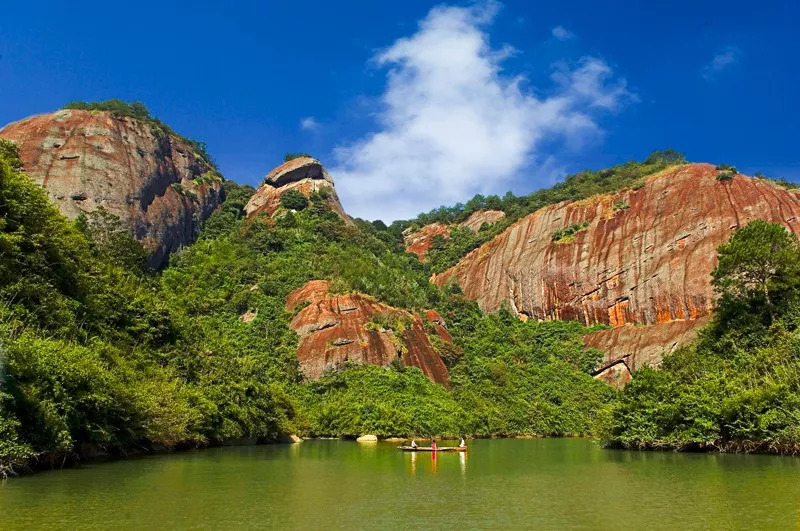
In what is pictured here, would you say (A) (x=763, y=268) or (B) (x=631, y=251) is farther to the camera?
(B) (x=631, y=251)

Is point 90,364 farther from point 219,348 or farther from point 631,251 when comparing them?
point 631,251

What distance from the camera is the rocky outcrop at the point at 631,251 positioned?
7875 centimetres

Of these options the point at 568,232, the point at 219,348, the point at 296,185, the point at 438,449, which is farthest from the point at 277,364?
the point at 568,232

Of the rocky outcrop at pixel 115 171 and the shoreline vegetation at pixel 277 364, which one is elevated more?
the rocky outcrop at pixel 115 171

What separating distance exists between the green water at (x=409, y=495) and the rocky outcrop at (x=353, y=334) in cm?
3523

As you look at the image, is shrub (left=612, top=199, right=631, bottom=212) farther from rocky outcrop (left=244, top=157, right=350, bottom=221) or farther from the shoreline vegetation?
rocky outcrop (left=244, top=157, right=350, bottom=221)

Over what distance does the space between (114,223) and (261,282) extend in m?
18.1

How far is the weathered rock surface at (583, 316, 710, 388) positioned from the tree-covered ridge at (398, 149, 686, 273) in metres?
29.3

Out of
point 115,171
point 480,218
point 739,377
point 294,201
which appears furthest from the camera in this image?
point 480,218

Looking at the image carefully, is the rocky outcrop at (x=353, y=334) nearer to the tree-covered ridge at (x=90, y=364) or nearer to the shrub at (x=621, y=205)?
the tree-covered ridge at (x=90, y=364)

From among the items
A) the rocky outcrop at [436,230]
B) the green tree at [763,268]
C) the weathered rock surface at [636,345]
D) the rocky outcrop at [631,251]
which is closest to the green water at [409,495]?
the green tree at [763,268]

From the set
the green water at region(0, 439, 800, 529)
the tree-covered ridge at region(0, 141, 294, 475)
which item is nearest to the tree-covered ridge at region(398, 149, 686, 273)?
the tree-covered ridge at region(0, 141, 294, 475)

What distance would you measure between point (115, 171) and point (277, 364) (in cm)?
3893

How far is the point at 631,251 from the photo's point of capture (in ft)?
283
